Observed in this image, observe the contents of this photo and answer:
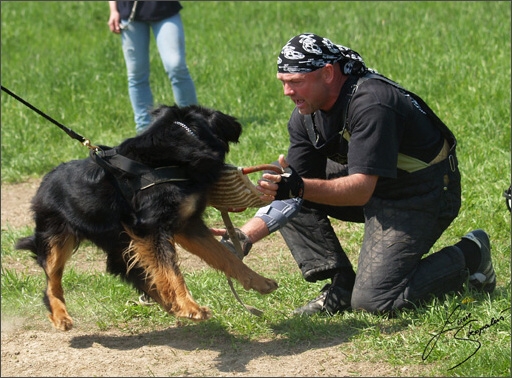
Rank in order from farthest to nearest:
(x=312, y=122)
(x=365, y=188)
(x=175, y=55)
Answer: (x=175, y=55)
(x=312, y=122)
(x=365, y=188)

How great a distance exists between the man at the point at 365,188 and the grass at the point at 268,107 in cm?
18

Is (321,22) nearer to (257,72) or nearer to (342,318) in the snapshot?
(257,72)

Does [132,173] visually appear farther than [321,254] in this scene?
No

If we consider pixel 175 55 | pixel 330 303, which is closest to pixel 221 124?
pixel 330 303

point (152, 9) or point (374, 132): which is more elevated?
point (152, 9)

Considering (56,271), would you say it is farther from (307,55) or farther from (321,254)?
(307,55)

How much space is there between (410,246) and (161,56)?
14.4 feet

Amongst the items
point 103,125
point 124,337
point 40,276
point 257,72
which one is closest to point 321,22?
point 257,72

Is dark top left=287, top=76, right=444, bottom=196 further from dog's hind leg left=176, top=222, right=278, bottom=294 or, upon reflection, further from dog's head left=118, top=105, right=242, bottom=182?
dog's hind leg left=176, top=222, right=278, bottom=294

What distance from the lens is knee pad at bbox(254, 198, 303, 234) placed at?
4.71 metres

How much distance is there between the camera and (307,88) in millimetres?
4348

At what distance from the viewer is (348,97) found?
172 inches

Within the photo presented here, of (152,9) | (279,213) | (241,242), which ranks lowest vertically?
(241,242)

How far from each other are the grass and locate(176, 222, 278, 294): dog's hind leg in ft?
1.00
